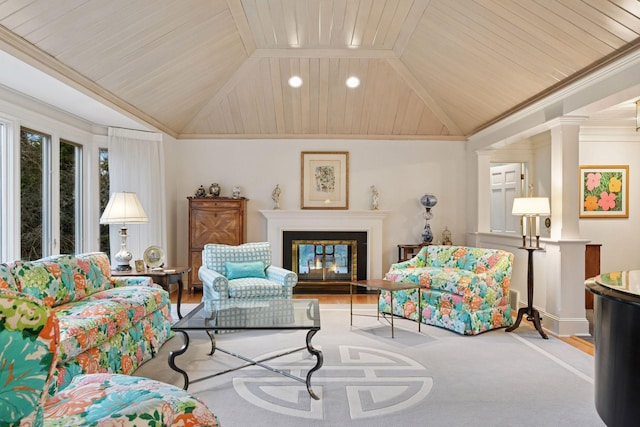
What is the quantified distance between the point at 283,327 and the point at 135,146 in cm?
406

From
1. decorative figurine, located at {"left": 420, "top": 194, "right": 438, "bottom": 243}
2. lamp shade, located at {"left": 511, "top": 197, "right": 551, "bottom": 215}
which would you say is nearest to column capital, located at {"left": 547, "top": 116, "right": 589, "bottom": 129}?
lamp shade, located at {"left": 511, "top": 197, "right": 551, "bottom": 215}

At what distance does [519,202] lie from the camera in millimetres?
4574

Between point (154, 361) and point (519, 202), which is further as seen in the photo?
point (519, 202)

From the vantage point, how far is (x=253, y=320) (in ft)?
10.4

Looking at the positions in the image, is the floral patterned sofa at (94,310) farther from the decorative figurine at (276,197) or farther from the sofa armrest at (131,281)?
the decorative figurine at (276,197)

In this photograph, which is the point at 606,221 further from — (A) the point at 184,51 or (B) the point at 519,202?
(A) the point at 184,51

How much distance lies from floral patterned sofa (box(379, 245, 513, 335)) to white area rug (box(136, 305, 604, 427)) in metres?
0.16

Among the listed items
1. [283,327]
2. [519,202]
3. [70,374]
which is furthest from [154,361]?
[519,202]

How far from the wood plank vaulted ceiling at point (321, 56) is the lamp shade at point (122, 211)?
1083mm

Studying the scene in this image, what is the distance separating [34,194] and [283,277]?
8.89ft

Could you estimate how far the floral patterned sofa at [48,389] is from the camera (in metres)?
0.96

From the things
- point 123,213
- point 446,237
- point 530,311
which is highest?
point 123,213

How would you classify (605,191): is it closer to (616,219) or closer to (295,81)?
(616,219)

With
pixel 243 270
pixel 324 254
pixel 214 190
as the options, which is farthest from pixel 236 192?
pixel 243 270
